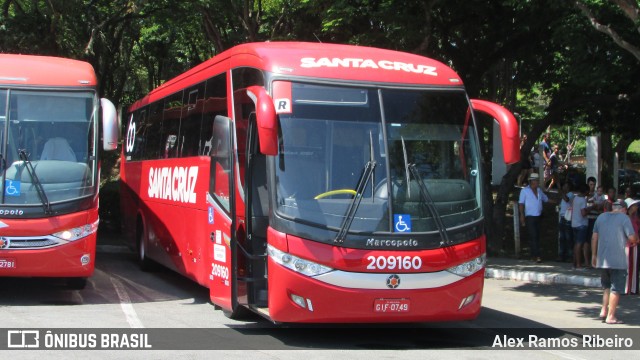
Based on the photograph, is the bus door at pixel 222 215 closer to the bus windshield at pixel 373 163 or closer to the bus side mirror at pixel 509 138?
the bus windshield at pixel 373 163

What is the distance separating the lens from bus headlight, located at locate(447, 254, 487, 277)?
→ 862 cm

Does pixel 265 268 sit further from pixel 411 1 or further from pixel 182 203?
pixel 411 1

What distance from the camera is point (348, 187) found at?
27.6 feet

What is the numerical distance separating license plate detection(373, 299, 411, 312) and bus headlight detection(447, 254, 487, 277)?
2.15ft

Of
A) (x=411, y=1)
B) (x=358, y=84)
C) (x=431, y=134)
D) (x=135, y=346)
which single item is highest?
(x=411, y=1)

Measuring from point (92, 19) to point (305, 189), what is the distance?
62.5 ft

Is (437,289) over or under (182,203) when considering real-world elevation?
under

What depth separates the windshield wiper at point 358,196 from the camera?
8.21 meters

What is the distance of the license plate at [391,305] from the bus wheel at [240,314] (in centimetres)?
230

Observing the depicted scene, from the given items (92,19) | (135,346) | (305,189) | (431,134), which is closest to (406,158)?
(431,134)

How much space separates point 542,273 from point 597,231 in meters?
4.63

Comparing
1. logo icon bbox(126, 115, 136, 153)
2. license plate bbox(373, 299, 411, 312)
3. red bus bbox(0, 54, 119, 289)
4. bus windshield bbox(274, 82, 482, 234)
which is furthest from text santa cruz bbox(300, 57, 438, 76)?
logo icon bbox(126, 115, 136, 153)

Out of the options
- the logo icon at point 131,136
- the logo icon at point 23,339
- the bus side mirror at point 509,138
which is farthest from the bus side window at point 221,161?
the logo icon at point 131,136

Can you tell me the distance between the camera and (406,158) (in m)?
8.65
